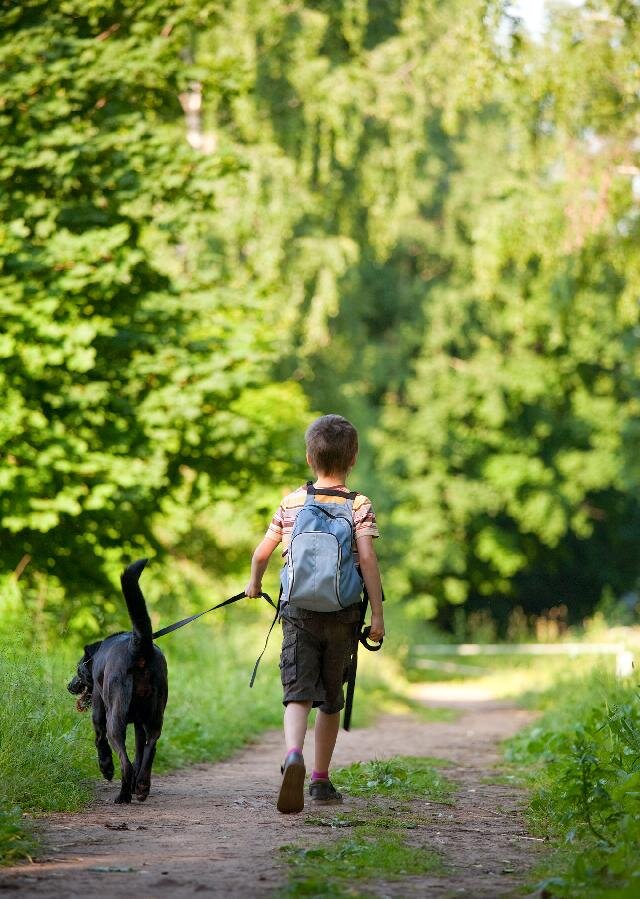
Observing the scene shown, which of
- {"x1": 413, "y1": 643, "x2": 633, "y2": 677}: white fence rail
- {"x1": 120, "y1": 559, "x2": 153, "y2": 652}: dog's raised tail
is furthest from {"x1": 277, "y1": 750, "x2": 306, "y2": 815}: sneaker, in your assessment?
{"x1": 413, "y1": 643, "x2": 633, "y2": 677}: white fence rail

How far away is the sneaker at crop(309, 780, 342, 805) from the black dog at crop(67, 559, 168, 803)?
81cm

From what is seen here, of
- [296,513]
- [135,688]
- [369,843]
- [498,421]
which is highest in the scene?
[498,421]

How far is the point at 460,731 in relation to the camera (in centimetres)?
1329

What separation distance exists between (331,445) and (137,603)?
1.17 metres

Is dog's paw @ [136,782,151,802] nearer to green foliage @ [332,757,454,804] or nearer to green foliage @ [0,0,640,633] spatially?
green foliage @ [332,757,454,804]

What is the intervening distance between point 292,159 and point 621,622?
908 centimetres

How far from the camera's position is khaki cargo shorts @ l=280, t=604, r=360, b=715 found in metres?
6.09

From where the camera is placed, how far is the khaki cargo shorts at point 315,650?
609 centimetres

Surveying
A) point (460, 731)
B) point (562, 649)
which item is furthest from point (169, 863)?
point (562, 649)

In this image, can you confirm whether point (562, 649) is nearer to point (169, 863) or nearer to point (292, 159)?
point (292, 159)

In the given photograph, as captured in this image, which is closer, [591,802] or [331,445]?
[591,802]

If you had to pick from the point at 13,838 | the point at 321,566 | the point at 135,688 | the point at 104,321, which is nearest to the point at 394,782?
the point at 135,688

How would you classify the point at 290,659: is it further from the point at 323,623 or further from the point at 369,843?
the point at 369,843

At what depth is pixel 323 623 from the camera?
611 cm
